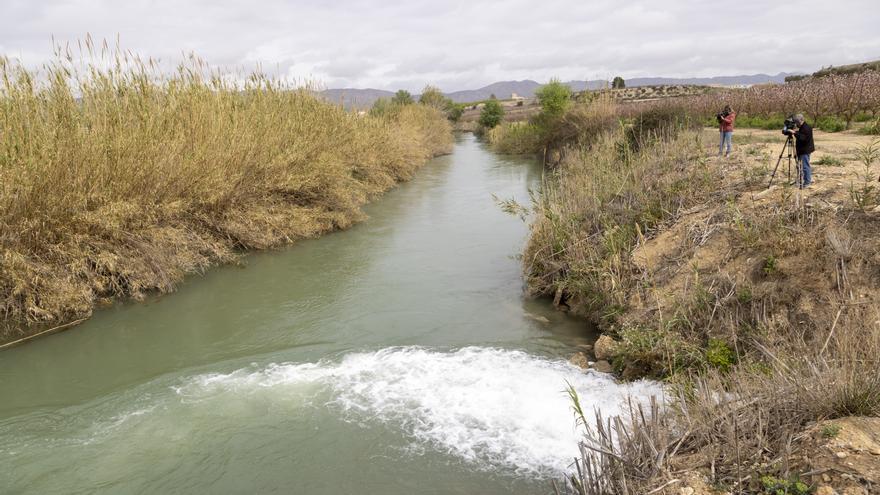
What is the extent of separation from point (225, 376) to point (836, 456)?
22.2 feet

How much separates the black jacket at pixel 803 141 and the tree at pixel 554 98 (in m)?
22.9

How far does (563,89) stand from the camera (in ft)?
110

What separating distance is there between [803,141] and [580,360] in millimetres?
4850

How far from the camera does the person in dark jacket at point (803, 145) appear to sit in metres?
8.57

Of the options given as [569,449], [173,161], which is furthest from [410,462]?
[173,161]

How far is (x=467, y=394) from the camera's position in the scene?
696cm

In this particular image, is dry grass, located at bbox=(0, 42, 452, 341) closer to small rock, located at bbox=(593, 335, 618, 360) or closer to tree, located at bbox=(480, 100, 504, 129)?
small rock, located at bbox=(593, 335, 618, 360)

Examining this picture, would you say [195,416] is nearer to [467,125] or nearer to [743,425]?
[743,425]

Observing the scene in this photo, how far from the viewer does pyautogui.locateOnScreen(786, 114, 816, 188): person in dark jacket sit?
8.57 meters

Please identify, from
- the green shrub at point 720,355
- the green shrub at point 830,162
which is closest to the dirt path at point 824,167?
the green shrub at point 830,162

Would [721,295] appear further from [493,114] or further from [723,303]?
[493,114]

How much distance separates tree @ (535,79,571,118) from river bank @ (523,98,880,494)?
62.9 feet

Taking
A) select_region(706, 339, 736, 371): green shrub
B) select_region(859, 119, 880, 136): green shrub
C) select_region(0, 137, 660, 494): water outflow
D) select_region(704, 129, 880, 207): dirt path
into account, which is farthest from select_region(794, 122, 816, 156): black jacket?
select_region(859, 119, 880, 136): green shrub

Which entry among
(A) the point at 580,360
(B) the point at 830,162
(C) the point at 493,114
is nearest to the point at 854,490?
(A) the point at 580,360
